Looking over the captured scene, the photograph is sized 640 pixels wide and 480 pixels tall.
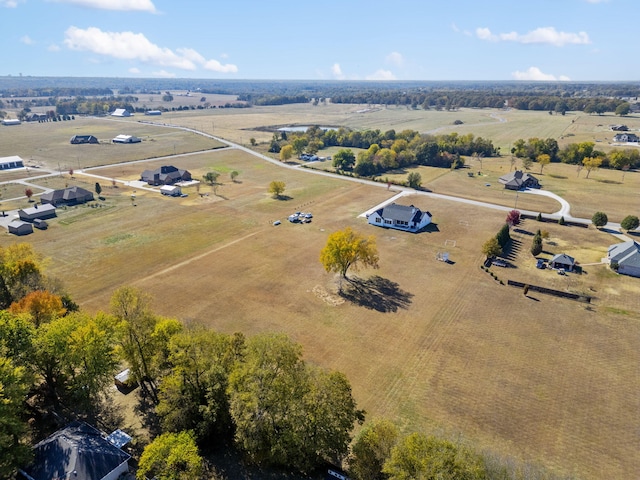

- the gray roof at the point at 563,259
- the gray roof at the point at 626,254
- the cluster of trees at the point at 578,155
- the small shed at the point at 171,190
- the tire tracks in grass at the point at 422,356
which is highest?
the cluster of trees at the point at 578,155

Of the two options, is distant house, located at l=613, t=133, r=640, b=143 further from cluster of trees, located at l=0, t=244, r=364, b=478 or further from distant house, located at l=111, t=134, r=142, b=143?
distant house, located at l=111, t=134, r=142, b=143

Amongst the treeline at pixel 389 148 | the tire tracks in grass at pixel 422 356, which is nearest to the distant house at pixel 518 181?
the treeline at pixel 389 148

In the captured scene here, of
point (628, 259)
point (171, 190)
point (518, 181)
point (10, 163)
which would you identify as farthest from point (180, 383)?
point (10, 163)

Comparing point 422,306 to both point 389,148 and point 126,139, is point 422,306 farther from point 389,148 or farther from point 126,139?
point 126,139

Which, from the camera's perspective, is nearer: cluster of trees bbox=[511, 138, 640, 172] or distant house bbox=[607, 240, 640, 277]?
distant house bbox=[607, 240, 640, 277]

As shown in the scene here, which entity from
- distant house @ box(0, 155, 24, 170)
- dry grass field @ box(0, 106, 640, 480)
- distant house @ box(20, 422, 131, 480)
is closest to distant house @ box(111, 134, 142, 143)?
distant house @ box(0, 155, 24, 170)

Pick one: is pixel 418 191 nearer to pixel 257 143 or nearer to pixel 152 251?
pixel 152 251

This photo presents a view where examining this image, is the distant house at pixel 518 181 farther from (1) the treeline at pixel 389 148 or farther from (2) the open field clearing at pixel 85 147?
(2) the open field clearing at pixel 85 147
